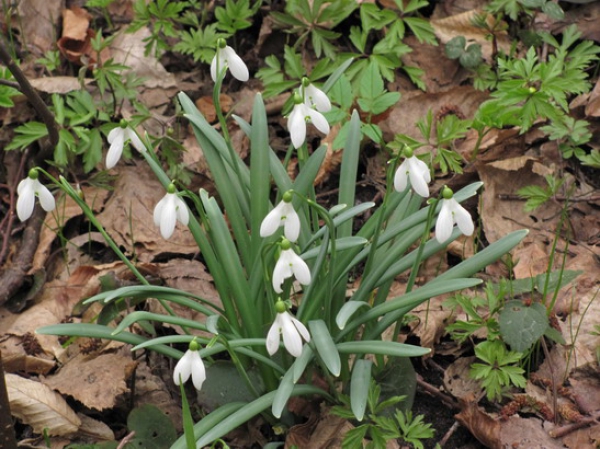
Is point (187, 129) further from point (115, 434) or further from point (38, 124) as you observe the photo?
point (115, 434)

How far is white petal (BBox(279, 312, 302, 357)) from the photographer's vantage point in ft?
6.45

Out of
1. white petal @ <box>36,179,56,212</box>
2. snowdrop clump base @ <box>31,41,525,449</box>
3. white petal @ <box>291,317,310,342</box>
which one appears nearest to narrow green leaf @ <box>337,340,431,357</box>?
snowdrop clump base @ <box>31,41,525,449</box>

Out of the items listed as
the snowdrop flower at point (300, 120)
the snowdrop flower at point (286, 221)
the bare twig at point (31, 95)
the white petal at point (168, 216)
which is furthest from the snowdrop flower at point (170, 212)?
the bare twig at point (31, 95)

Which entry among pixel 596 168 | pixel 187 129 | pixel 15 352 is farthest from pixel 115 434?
pixel 596 168

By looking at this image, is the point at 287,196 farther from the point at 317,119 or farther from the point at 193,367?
the point at 193,367

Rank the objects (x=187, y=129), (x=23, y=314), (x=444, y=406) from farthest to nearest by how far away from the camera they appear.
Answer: (x=187, y=129) < (x=23, y=314) < (x=444, y=406)

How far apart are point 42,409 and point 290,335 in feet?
4.23

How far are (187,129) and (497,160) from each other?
1.68m

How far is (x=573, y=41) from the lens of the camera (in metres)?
3.76

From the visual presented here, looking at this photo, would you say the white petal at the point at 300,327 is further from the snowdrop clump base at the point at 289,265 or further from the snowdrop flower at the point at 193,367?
the snowdrop flower at the point at 193,367

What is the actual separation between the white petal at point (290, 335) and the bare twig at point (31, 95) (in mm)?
1805

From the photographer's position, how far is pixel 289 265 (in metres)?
1.99

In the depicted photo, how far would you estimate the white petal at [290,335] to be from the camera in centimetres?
197

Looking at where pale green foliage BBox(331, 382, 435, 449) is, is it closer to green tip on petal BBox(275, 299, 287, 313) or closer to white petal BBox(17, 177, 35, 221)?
green tip on petal BBox(275, 299, 287, 313)
